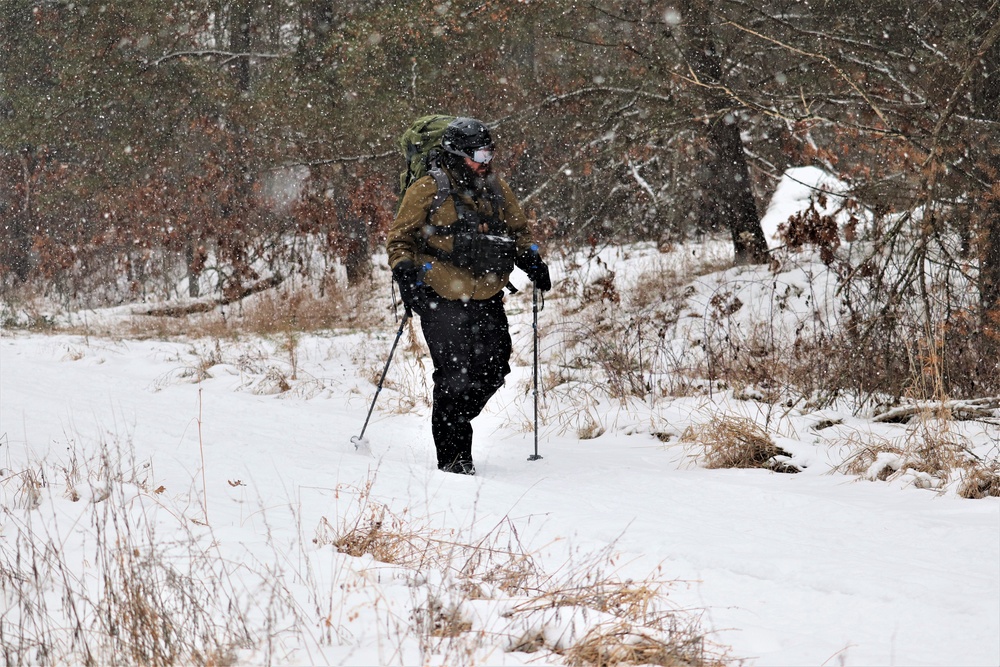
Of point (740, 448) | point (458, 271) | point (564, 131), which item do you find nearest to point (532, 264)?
point (458, 271)

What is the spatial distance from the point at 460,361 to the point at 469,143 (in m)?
1.20

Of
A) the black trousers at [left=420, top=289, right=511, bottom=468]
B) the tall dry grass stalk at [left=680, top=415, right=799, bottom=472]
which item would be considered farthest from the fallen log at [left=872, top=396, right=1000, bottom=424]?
the black trousers at [left=420, top=289, right=511, bottom=468]

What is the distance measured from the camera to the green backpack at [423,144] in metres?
4.71

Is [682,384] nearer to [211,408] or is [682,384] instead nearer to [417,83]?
[211,408]

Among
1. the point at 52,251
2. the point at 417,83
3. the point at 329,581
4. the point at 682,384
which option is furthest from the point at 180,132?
the point at 329,581

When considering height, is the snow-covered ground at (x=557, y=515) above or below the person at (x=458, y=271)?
below

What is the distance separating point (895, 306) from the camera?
542cm

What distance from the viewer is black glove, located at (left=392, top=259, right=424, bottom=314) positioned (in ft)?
14.7

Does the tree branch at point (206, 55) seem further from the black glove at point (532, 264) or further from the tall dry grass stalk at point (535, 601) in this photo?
the tall dry grass stalk at point (535, 601)

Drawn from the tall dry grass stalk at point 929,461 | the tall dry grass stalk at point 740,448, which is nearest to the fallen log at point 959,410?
the tall dry grass stalk at point 929,461

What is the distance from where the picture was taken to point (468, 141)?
4613mm

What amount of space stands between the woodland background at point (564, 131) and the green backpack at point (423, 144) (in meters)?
2.10

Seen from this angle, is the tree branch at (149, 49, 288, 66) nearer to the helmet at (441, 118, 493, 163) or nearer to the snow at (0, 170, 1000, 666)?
the snow at (0, 170, 1000, 666)

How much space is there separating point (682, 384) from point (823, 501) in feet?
8.24
